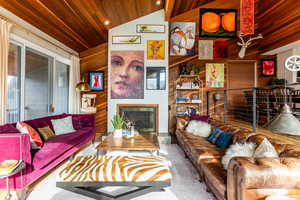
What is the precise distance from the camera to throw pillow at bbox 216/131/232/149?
2672 mm

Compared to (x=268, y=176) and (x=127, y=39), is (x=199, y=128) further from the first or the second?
(x=127, y=39)

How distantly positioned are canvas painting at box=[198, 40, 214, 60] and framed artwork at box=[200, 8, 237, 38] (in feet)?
0.70

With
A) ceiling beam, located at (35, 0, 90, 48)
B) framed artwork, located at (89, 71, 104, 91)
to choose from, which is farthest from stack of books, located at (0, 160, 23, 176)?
framed artwork, located at (89, 71, 104, 91)

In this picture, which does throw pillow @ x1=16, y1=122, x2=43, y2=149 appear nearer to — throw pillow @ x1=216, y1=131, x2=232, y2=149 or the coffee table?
the coffee table

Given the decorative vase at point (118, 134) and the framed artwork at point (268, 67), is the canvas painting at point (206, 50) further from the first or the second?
the decorative vase at point (118, 134)

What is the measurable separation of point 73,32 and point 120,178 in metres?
3.81

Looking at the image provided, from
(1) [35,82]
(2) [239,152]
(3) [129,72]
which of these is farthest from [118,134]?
(3) [129,72]

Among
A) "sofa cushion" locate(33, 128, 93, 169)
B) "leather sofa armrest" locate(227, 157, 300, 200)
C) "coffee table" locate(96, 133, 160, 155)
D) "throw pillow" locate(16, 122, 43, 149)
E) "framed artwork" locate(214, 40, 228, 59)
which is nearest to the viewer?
"leather sofa armrest" locate(227, 157, 300, 200)

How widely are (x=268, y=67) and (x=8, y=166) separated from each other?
6709 mm

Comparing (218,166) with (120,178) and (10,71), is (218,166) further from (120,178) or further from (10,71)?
(10,71)

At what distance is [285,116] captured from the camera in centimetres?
130

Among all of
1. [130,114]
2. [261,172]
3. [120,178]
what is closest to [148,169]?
[120,178]

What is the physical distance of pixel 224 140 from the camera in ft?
9.00

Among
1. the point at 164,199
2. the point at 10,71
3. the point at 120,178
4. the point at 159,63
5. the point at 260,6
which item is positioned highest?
the point at 260,6
